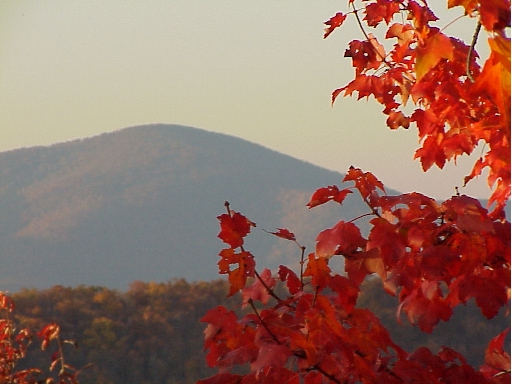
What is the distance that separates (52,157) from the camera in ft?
91.8

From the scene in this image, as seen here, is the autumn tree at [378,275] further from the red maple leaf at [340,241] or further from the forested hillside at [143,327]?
the forested hillside at [143,327]

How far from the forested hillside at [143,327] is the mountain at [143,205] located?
23.4 feet

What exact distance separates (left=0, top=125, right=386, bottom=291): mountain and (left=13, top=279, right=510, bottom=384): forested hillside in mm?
7132

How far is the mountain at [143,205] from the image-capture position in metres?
19.2

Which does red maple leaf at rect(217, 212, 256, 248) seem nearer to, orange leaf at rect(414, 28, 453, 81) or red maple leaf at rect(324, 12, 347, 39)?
orange leaf at rect(414, 28, 453, 81)

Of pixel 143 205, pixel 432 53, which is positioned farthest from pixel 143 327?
pixel 143 205

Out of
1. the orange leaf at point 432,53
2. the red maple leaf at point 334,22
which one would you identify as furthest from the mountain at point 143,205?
the orange leaf at point 432,53

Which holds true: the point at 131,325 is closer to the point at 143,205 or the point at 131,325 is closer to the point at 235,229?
the point at 235,229

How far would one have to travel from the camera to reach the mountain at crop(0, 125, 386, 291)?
63.1ft

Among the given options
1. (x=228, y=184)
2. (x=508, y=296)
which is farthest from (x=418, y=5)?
(x=228, y=184)

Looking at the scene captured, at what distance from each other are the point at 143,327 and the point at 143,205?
15.2 m

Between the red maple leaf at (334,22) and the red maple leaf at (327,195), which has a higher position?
the red maple leaf at (334,22)

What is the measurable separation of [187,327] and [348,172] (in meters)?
7.88

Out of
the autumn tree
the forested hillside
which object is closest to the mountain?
the forested hillside
